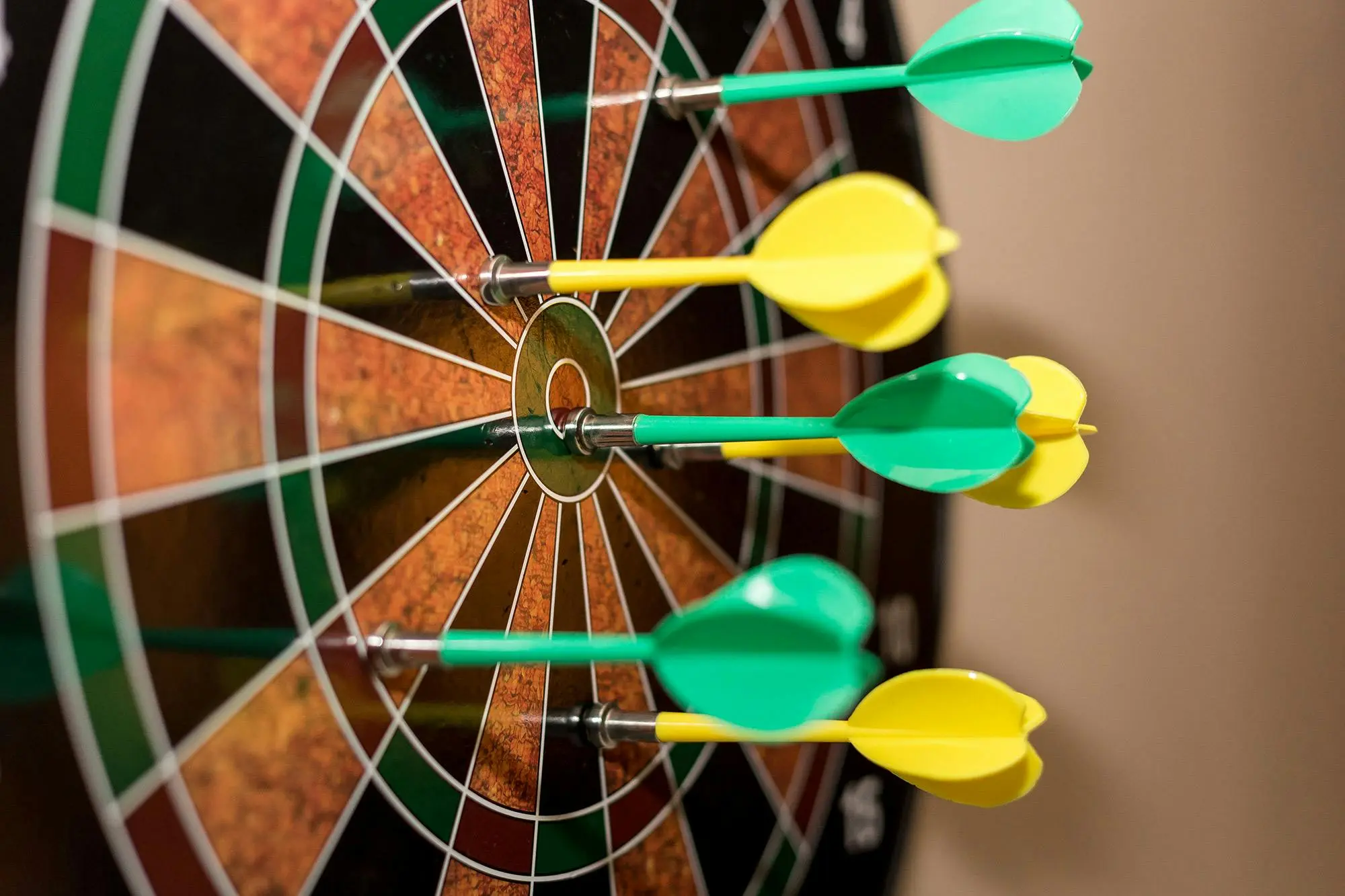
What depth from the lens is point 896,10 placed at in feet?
3.02

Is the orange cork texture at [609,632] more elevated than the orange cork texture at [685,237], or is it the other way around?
the orange cork texture at [685,237]

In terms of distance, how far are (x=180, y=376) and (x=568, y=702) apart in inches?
12.5

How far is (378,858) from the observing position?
479 millimetres

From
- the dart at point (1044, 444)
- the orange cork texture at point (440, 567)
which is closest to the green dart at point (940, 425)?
the dart at point (1044, 444)

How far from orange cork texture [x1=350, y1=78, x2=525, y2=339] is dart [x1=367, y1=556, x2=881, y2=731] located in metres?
0.24

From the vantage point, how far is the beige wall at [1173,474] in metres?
1.04

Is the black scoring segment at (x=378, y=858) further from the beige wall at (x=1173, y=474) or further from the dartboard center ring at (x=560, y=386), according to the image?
the beige wall at (x=1173, y=474)

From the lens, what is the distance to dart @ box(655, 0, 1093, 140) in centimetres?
54

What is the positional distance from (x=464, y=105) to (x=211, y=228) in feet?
0.61

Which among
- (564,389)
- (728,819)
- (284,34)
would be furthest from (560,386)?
(728,819)

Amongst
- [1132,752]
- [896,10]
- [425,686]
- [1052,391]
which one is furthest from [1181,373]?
[425,686]

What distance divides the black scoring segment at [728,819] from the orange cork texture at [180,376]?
451 millimetres

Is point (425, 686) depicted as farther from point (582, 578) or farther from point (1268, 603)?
point (1268, 603)

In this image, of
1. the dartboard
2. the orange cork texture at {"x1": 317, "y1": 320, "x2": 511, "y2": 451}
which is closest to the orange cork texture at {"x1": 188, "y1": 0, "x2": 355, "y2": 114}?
the dartboard
